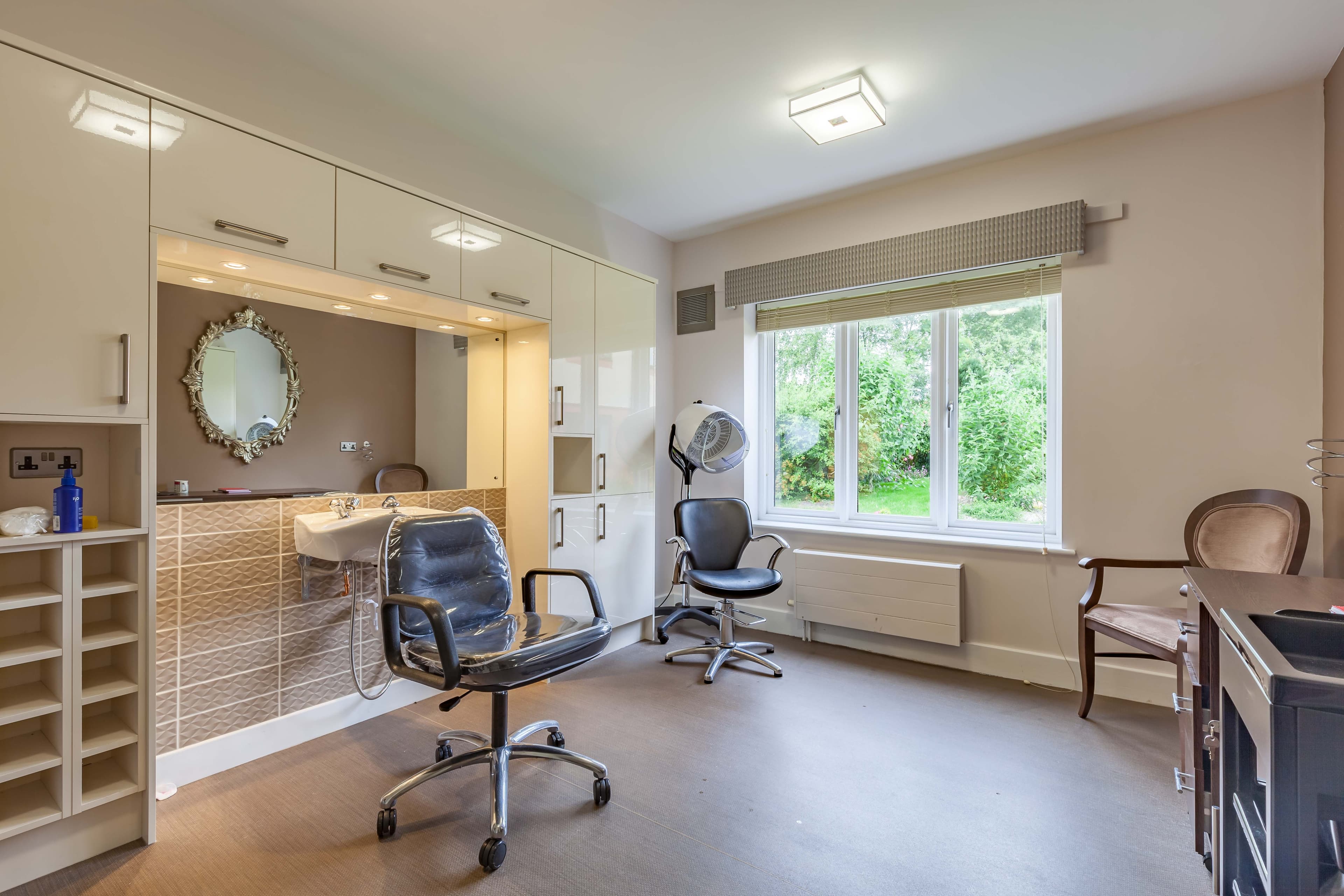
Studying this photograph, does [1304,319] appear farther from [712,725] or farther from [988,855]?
[712,725]

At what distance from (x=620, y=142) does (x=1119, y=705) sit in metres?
3.55

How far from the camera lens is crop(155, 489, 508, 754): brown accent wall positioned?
213cm

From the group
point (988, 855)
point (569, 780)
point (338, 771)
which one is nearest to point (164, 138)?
point (338, 771)

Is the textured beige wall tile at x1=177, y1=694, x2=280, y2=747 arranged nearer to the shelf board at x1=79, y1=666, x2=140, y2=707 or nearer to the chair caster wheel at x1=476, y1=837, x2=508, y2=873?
the shelf board at x1=79, y1=666, x2=140, y2=707

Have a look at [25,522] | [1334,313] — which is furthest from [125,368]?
[1334,313]

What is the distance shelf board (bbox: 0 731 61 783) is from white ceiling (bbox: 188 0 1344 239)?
241cm

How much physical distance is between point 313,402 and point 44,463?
0.87m

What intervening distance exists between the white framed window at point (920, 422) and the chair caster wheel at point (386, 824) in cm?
284

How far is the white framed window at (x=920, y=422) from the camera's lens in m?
3.27

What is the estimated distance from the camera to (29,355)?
5.28 feet

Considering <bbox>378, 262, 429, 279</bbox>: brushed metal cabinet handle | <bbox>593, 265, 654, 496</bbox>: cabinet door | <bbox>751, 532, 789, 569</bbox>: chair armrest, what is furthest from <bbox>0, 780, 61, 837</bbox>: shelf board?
<bbox>751, 532, 789, 569</bbox>: chair armrest

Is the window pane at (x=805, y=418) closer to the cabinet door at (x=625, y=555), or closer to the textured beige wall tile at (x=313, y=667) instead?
the cabinet door at (x=625, y=555)

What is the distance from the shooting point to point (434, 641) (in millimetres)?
2025

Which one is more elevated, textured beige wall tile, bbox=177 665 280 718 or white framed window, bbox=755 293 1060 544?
white framed window, bbox=755 293 1060 544
